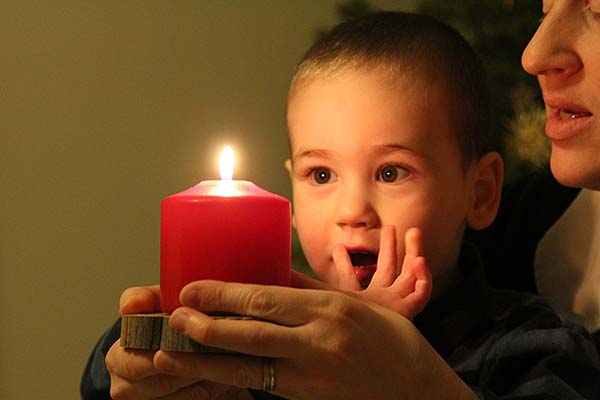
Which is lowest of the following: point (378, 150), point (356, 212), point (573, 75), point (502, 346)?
point (502, 346)

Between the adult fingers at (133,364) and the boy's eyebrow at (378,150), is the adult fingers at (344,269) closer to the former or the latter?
the boy's eyebrow at (378,150)

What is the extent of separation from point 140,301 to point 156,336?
0.57 ft

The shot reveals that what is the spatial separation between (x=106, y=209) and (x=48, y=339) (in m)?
0.48

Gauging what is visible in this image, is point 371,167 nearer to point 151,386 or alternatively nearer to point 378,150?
point 378,150

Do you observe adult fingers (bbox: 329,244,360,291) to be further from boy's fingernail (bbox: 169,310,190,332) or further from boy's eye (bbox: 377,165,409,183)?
boy's fingernail (bbox: 169,310,190,332)

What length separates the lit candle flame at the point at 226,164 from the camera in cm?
92

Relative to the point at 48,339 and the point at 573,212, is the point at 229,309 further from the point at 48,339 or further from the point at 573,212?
the point at 48,339

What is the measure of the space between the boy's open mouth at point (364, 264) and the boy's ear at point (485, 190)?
0.25 metres

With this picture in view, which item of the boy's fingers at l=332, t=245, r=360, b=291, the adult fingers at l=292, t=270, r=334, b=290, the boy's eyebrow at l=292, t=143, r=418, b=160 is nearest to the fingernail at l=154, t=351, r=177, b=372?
the adult fingers at l=292, t=270, r=334, b=290

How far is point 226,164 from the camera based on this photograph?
940 millimetres

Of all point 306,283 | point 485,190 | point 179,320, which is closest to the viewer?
point 179,320

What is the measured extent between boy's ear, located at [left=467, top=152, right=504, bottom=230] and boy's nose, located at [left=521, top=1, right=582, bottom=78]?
319mm

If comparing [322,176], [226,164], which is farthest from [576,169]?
[226,164]

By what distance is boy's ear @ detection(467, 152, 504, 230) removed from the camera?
151cm
